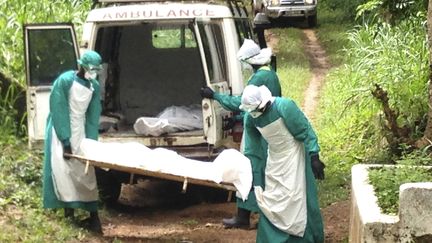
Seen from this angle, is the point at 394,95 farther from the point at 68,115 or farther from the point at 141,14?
the point at 68,115

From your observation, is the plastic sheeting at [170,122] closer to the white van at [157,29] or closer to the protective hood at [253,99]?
the white van at [157,29]

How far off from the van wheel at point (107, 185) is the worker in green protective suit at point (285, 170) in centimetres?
258

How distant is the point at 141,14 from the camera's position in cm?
784

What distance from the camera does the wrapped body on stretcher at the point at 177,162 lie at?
246 inches

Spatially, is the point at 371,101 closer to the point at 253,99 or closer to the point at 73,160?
the point at 73,160

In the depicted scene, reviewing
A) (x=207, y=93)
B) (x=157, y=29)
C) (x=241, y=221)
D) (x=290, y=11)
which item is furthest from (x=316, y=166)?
(x=290, y=11)

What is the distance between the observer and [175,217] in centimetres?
841

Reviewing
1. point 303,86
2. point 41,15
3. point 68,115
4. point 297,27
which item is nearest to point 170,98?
point 68,115

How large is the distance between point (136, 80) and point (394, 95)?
2.78 meters

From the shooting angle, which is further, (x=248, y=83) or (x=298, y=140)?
(x=248, y=83)

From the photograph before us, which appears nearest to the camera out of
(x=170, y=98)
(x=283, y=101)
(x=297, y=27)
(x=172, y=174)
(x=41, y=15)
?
(x=283, y=101)

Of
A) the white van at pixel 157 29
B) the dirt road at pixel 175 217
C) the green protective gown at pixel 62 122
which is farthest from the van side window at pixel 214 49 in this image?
the dirt road at pixel 175 217

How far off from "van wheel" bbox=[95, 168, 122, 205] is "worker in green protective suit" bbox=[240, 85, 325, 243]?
102 inches

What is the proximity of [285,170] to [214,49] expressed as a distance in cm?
228
